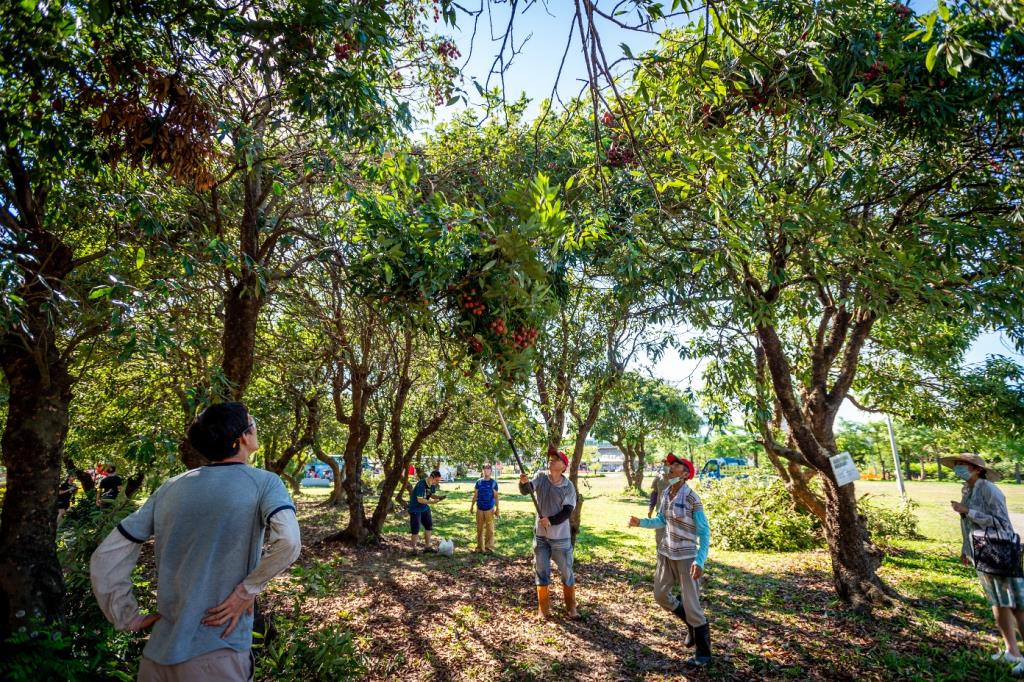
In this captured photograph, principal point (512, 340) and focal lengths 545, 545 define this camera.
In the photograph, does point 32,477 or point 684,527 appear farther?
point 684,527

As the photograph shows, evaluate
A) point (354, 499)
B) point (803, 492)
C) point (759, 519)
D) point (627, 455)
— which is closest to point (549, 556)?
point (803, 492)

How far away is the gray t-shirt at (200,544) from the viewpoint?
2.12m

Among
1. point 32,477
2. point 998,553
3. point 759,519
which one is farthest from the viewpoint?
point 759,519

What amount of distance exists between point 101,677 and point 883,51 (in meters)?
7.24

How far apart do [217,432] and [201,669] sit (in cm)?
91

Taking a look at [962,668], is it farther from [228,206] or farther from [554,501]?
[228,206]

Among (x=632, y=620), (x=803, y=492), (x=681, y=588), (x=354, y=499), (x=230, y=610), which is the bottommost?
(x=632, y=620)

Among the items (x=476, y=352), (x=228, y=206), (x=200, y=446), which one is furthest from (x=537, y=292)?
(x=228, y=206)

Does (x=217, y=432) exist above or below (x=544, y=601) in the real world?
above

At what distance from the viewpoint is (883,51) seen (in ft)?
13.5

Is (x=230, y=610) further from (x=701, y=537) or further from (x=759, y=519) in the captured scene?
(x=759, y=519)

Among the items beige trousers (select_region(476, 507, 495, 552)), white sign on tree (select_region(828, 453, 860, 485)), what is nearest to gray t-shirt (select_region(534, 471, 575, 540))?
white sign on tree (select_region(828, 453, 860, 485))

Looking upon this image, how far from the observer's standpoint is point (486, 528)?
11461 millimetres

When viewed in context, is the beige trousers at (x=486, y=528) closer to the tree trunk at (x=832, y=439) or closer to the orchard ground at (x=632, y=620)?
the orchard ground at (x=632, y=620)
